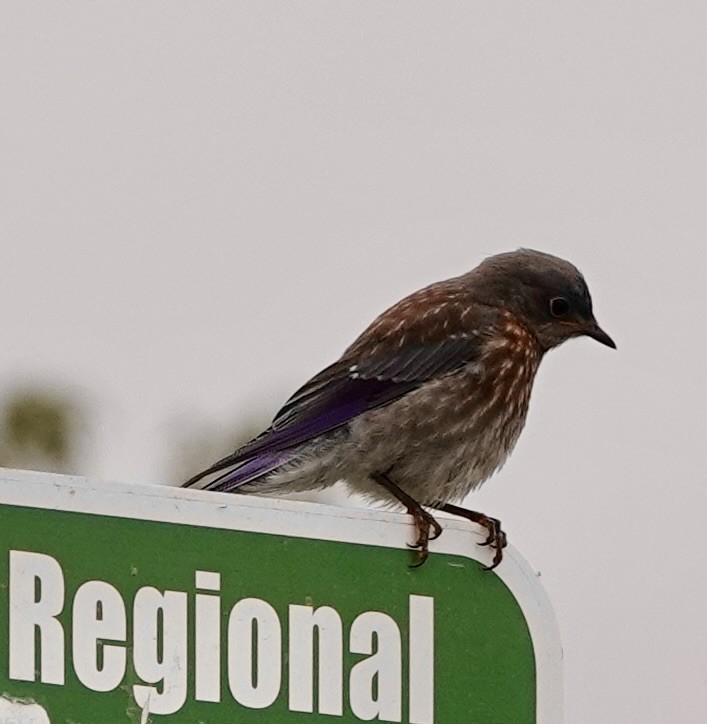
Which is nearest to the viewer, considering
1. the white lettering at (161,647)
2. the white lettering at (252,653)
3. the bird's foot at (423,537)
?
the white lettering at (161,647)

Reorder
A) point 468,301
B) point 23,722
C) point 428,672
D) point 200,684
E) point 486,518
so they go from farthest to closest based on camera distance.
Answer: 1. point 468,301
2. point 486,518
3. point 428,672
4. point 200,684
5. point 23,722

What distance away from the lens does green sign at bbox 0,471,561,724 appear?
10.9 feet

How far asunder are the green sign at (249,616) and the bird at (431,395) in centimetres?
137

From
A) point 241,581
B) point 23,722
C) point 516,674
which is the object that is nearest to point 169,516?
point 241,581

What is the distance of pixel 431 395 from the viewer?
5957mm

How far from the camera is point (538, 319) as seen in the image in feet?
21.3

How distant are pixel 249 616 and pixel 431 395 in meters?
2.44

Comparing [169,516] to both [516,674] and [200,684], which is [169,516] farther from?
[516,674]

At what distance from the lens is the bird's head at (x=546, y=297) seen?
21.2 ft

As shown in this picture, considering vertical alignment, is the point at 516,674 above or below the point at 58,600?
below

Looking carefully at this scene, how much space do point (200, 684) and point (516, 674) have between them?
712 millimetres

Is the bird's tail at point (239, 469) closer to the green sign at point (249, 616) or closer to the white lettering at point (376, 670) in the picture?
the green sign at point (249, 616)

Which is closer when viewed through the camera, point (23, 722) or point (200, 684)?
point (23, 722)

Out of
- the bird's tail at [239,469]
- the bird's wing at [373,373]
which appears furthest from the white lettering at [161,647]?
the bird's wing at [373,373]
